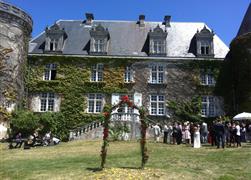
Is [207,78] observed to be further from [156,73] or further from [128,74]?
[128,74]

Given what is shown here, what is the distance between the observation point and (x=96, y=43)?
123ft

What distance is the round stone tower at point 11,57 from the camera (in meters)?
31.9

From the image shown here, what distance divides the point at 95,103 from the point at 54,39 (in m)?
7.10

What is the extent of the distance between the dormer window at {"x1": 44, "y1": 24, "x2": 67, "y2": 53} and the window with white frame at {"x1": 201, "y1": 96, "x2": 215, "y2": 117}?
13794mm

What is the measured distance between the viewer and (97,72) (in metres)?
37.0

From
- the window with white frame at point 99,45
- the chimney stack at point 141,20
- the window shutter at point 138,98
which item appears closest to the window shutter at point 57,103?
the window with white frame at point 99,45

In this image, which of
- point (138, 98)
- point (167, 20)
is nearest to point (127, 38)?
point (167, 20)

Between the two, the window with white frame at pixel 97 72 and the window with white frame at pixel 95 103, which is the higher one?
the window with white frame at pixel 97 72

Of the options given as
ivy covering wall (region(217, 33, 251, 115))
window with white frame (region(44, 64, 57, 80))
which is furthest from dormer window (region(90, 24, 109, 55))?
ivy covering wall (region(217, 33, 251, 115))

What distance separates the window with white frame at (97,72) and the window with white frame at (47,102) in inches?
156

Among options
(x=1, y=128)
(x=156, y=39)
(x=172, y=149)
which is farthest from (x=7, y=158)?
(x=156, y=39)

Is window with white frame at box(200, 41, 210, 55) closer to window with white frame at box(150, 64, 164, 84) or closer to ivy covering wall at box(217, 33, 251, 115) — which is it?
ivy covering wall at box(217, 33, 251, 115)

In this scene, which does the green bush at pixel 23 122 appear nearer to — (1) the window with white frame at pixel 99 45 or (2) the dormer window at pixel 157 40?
(1) the window with white frame at pixel 99 45

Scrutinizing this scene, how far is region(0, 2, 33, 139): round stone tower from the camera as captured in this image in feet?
105
